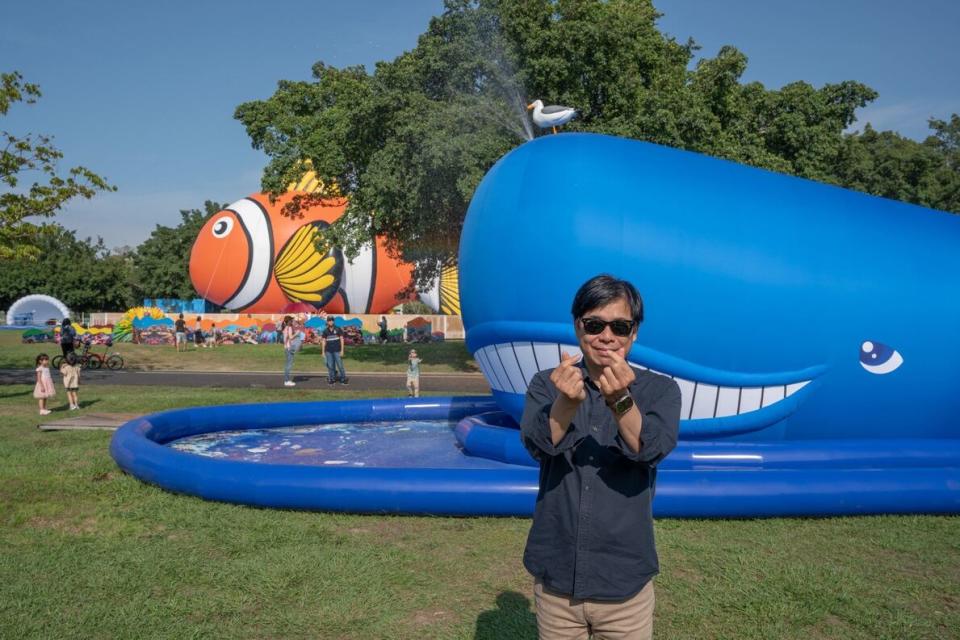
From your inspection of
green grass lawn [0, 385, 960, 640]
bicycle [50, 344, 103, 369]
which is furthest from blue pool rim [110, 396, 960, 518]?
bicycle [50, 344, 103, 369]

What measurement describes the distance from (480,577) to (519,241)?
11.3 feet

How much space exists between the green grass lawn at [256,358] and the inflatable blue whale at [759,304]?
16049 mm

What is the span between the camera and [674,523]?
6.16 metres

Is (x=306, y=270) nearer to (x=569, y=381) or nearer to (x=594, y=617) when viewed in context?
(x=594, y=617)

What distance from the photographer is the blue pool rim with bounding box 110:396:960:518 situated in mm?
6184

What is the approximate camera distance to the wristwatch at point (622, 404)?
2.19 m

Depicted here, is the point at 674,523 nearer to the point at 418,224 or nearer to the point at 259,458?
the point at 259,458

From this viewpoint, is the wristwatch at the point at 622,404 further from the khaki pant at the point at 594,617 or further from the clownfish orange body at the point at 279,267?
the clownfish orange body at the point at 279,267

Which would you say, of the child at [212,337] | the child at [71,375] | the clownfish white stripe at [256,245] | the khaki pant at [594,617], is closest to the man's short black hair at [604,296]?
the khaki pant at [594,617]

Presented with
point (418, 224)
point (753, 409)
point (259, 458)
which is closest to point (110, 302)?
point (418, 224)

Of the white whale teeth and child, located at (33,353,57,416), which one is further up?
the white whale teeth

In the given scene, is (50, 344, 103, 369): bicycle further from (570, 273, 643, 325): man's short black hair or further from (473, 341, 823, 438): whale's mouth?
(570, 273, 643, 325): man's short black hair

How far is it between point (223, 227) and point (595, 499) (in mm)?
40269

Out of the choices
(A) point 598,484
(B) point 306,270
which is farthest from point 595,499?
(B) point 306,270
